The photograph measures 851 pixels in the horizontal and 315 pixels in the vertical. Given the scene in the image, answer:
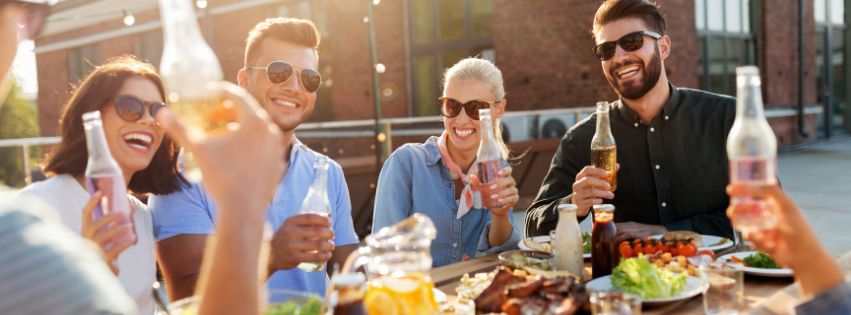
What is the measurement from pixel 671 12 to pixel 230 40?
33.1ft

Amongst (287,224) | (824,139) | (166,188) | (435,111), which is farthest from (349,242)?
(824,139)

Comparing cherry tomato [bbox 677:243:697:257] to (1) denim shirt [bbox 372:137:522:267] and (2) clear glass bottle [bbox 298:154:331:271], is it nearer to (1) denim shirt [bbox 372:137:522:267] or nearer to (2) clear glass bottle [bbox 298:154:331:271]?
(1) denim shirt [bbox 372:137:522:267]

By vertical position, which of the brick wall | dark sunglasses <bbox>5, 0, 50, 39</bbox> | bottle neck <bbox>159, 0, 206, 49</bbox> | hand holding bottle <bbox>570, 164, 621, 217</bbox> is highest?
the brick wall

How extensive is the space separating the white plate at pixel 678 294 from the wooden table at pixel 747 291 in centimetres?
3

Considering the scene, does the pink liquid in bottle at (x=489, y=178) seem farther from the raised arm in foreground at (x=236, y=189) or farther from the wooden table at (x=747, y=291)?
the raised arm in foreground at (x=236, y=189)

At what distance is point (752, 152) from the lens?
1.22 metres

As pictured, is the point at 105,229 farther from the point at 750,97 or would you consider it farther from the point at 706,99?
the point at 706,99

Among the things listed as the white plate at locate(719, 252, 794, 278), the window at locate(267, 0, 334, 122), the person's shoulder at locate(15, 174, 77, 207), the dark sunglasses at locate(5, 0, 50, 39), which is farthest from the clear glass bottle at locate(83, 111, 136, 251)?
the window at locate(267, 0, 334, 122)

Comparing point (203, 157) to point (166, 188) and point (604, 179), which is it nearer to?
point (166, 188)

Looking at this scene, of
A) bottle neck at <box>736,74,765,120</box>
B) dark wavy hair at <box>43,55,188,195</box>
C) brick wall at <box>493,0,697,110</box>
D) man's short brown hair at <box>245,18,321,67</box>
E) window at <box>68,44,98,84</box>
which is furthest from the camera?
window at <box>68,44,98,84</box>

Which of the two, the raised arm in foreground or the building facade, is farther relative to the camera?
the building facade

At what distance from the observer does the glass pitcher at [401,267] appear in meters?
1.30

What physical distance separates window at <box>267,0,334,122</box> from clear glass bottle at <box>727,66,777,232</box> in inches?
467

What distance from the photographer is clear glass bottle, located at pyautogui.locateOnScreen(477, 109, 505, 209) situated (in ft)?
6.91
